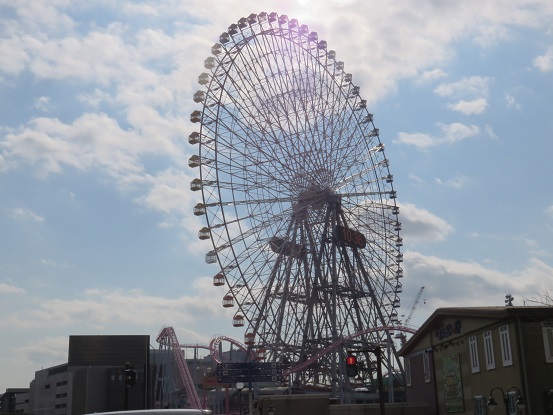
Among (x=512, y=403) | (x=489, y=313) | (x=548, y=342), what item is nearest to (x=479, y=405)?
(x=512, y=403)

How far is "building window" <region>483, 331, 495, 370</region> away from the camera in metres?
32.0

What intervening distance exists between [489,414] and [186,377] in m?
62.2

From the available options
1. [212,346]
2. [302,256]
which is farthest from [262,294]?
[212,346]

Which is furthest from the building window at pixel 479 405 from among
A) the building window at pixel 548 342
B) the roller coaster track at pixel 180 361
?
the roller coaster track at pixel 180 361

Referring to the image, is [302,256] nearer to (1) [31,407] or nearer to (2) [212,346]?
(2) [212,346]

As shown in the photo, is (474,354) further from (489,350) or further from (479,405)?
(479,405)

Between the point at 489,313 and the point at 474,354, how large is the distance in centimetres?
346

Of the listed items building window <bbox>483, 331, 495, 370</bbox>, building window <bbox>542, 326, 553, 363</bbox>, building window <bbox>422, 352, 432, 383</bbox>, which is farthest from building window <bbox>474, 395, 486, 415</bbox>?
building window <bbox>422, 352, 432, 383</bbox>

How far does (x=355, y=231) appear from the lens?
208ft

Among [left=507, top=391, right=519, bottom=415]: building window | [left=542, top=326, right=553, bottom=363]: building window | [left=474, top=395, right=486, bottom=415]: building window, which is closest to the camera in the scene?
[left=542, top=326, right=553, bottom=363]: building window

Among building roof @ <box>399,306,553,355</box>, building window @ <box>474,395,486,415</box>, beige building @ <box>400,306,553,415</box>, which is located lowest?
building window @ <box>474,395,486,415</box>

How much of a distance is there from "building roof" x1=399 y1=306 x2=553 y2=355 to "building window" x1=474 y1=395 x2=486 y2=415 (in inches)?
135

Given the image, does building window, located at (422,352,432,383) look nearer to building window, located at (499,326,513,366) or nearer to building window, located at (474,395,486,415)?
building window, located at (474,395,486,415)

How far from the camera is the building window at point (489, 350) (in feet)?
105
